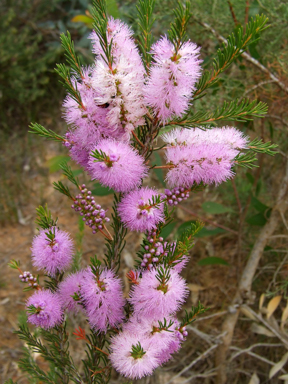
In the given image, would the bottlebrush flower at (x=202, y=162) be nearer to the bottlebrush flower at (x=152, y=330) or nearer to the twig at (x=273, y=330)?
the bottlebrush flower at (x=152, y=330)

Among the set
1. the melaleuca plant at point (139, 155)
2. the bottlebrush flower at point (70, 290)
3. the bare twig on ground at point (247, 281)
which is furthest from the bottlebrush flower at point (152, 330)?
the bare twig on ground at point (247, 281)

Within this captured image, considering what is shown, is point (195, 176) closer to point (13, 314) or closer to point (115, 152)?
point (115, 152)

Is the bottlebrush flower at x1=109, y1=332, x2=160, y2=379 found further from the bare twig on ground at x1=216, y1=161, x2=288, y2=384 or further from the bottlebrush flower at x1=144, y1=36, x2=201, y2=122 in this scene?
the bare twig on ground at x1=216, y1=161, x2=288, y2=384

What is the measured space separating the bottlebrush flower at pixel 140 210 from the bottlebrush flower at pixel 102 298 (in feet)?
0.42

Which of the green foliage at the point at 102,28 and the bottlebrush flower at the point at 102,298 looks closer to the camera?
the green foliage at the point at 102,28

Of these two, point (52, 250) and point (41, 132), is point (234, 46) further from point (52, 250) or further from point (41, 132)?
point (52, 250)

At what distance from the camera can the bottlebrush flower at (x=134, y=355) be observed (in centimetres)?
65

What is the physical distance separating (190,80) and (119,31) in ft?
0.56

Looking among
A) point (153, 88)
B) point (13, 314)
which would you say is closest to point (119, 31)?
point (153, 88)

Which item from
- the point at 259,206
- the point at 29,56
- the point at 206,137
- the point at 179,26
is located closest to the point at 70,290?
the point at 206,137

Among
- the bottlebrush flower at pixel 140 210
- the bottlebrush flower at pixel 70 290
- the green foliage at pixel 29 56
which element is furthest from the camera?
the green foliage at pixel 29 56

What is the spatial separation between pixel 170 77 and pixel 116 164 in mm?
171

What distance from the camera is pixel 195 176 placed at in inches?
27.2

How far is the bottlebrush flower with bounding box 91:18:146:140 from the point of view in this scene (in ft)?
2.01
